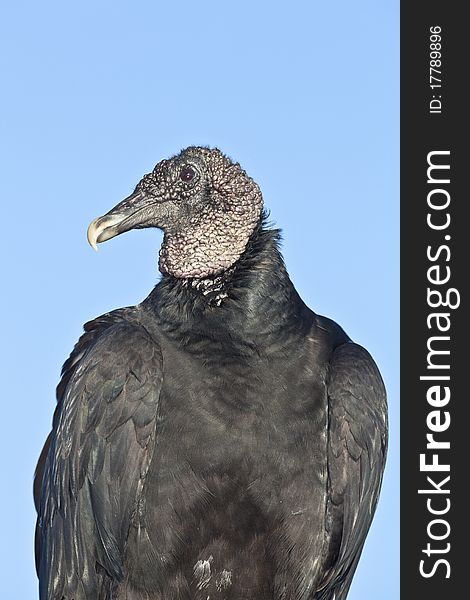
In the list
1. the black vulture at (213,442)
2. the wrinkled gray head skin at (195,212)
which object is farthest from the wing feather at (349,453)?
the wrinkled gray head skin at (195,212)

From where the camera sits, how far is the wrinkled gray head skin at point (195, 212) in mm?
5895

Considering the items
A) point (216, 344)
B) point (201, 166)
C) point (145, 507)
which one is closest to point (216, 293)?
point (216, 344)

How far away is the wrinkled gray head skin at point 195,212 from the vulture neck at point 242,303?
0.19 feet

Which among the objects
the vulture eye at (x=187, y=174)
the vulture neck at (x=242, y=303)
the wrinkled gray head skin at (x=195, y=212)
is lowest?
the vulture neck at (x=242, y=303)

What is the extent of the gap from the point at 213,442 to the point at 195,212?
1.18 meters

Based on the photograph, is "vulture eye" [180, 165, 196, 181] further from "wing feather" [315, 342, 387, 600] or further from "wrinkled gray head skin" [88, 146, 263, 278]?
"wing feather" [315, 342, 387, 600]

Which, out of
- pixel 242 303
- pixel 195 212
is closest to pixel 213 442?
pixel 242 303

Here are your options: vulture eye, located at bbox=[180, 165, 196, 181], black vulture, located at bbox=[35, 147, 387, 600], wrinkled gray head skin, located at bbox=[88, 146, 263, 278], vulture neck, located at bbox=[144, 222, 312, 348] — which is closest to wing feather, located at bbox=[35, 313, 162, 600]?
black vulture, located at bbox=[35, 147, 387, 600]

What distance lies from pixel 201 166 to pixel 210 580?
2002mm

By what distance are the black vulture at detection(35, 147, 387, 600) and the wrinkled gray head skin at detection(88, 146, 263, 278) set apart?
11 mm

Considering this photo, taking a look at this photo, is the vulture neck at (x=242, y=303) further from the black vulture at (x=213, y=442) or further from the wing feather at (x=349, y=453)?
the wing feather at (x=349, y=453)

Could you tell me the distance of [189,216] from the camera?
6.00 meters

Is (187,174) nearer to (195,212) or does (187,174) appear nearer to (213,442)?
(195,212)

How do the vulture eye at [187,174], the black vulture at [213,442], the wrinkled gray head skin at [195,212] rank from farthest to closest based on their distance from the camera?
the vulture eye at [187,174]
the wrinkled gray head skin at [195,212]
the black vulture at [213,442]
